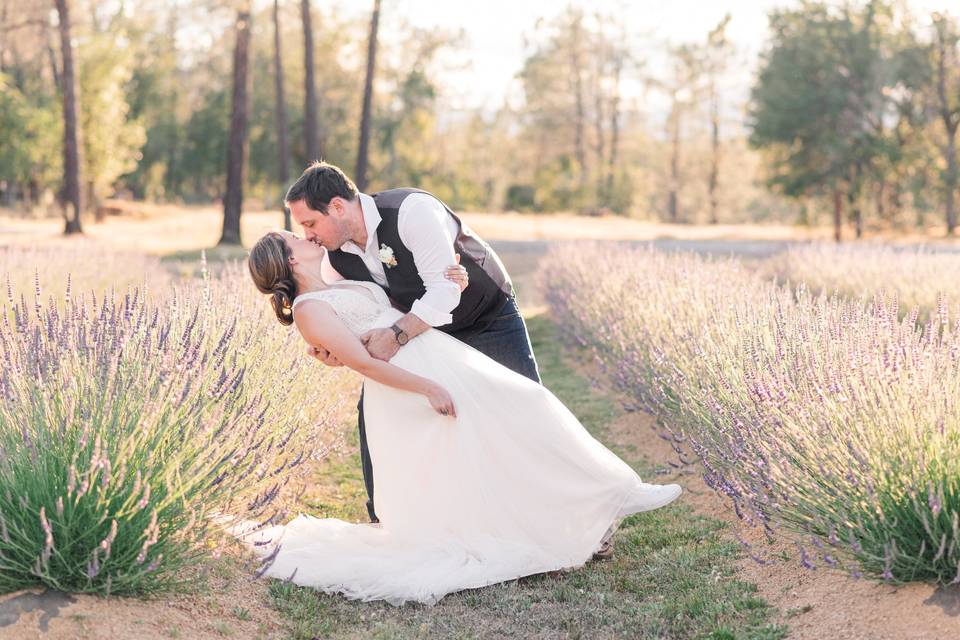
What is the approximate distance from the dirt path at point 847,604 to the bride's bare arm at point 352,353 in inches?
61.0

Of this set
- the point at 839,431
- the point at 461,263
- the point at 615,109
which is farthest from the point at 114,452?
the point at 615,109

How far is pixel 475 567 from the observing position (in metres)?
4.48

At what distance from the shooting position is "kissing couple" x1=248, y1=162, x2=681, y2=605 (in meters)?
4.49

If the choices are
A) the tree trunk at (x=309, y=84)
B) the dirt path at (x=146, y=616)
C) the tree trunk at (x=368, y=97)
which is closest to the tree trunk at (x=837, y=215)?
the tree trunk at (x=368, y=97)

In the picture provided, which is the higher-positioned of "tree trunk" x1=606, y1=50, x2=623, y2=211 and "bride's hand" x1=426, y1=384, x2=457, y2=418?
"tree trunk" x1=606, y1=50, x2=623, y2=211

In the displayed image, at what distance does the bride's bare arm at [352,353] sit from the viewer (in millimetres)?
4445

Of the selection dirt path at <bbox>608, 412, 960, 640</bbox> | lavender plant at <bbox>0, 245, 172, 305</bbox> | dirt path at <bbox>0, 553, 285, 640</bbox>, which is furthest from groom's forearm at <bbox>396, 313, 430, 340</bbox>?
lavender plant at <bbox>0, 245, 172, 305</bbox>

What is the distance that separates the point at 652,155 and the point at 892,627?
6750cm

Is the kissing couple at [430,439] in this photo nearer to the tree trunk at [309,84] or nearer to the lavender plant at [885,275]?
the lavender plant at [885,275]

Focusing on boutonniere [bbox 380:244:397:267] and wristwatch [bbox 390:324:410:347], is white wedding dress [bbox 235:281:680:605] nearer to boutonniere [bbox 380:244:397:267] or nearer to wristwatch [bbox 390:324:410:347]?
wristwatch [bbox 390:324:410:347]

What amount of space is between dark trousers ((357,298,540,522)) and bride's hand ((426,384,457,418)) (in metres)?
0.65

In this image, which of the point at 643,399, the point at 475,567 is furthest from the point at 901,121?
the point at 475,567

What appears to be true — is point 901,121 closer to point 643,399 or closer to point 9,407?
point 643,399

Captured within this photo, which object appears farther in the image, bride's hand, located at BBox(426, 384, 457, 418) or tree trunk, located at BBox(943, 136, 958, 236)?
tree trunk, located at BBox(943, 136, 958, 236)
